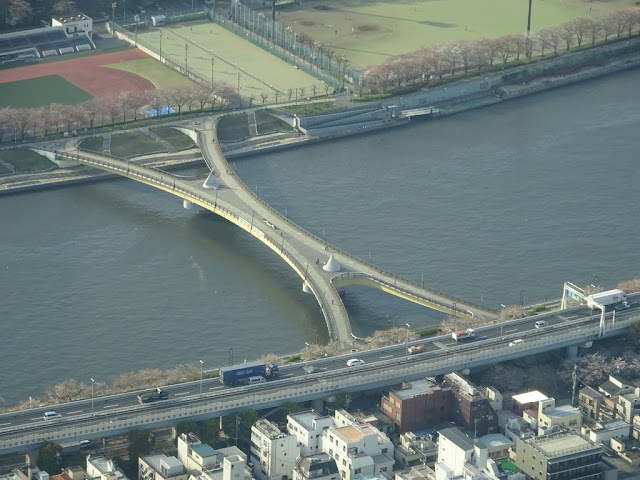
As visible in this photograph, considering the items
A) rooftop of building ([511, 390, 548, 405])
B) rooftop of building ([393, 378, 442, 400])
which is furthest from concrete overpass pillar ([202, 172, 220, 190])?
rooftop of building ([511, 390, 548, 405])

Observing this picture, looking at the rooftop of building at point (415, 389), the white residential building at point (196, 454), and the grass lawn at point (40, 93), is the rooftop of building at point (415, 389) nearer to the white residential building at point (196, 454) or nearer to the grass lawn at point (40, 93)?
the white residential building at point (196, 454)

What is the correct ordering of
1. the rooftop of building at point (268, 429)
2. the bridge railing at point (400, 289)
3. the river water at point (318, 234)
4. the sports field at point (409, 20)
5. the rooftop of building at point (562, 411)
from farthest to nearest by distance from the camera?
the sports field at point (409, 20) → the bridge railing at point (400, 289) → the river water at point (318, 234) → the rooftop of building at point (562, 411) → the rooftop of building at point (268, 429)

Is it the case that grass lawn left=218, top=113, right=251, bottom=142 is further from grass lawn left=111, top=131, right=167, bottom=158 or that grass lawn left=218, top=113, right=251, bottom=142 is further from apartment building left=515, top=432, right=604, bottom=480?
apartment building left=515, top=432, right=604, bottom=480

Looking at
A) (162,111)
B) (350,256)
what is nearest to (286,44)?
(162,111)

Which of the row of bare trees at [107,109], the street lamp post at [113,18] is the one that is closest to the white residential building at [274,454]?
the row of bare trees at [107,109]

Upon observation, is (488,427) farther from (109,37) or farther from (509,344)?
(109,37)

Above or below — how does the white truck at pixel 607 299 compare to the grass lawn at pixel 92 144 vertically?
above

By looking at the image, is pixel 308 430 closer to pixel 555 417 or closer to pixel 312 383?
pixel 312 383
